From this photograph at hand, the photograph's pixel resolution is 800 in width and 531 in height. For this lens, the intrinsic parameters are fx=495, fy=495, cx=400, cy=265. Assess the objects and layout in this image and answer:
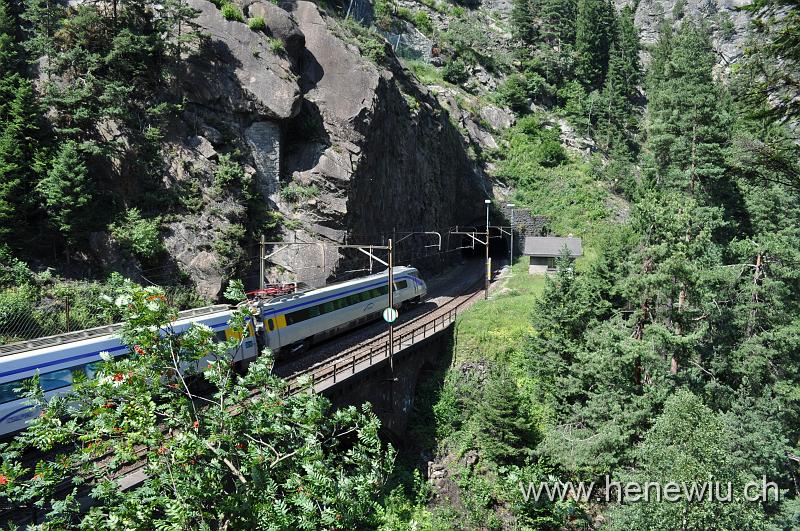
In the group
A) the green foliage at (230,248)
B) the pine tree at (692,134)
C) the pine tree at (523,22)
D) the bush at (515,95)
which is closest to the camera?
the green foliage at (230,248)

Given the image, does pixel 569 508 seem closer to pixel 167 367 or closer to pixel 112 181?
pixel 167 367

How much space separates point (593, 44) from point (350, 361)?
220ft

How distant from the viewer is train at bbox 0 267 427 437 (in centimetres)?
1296

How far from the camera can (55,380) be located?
1377 centimetres

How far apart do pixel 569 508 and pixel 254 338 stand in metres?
15.3

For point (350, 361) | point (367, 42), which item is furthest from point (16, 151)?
point (367, 42)

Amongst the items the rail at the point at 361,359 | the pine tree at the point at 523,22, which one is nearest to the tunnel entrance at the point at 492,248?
the rail at the point at 361,359

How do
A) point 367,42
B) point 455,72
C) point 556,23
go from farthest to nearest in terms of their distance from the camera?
point 556,23, point 455,72, point 367,42

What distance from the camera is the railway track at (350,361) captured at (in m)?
12.0

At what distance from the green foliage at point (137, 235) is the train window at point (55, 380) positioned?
10685mm

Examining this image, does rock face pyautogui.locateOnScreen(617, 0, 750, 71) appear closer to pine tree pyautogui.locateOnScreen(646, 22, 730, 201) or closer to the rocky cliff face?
pine tree pyautogui.locateOnScreen(646, 22, 730, 201)

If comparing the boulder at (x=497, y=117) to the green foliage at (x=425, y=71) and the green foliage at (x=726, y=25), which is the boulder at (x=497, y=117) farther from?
the green foliage at (x=726, y=25)

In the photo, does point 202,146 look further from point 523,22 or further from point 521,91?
point 523,22

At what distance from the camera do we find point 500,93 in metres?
67.4
